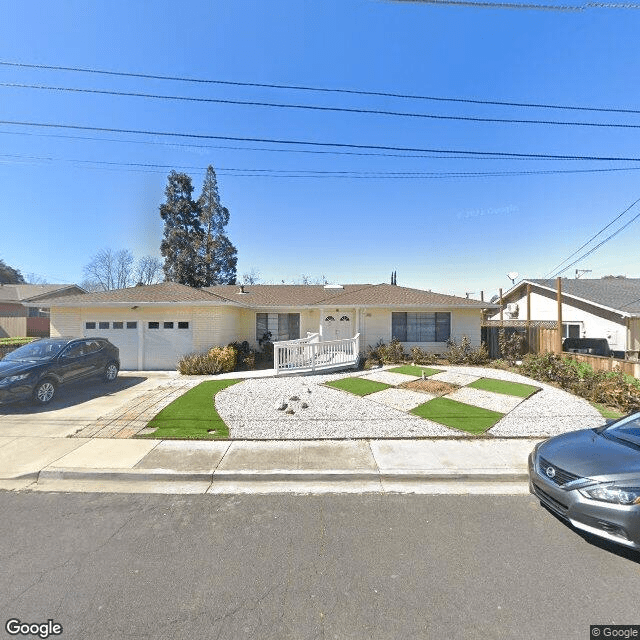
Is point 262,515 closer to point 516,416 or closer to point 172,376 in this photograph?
point 516,416

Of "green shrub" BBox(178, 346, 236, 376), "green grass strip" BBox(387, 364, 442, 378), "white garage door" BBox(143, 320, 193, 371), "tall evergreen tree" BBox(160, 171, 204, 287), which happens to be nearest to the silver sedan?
"green grass strip" BBox(387, 364, 442, 378)

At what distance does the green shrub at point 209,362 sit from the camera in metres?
11.8

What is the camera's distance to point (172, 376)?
37.7ft

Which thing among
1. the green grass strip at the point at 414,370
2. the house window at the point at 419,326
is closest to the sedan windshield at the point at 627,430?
the green grass strip at the point at 414,370

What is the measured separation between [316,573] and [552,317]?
70.8ft

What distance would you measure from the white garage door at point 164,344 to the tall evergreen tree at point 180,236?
17356mm

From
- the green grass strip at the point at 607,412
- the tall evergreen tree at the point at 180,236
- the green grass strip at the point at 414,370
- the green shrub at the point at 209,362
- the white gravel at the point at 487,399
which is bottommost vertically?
the green grass strip at the point at 607,412

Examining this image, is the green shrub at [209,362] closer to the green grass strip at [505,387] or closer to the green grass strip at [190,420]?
the green grass strip at [190,420]

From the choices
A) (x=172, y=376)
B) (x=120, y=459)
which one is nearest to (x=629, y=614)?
(x=120, y=459)

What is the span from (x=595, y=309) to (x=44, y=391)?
22542 millimetres

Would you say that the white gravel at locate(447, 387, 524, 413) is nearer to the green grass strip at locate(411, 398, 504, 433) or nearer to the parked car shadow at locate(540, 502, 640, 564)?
the green grass strip at locate(411, 398, 504, 433)

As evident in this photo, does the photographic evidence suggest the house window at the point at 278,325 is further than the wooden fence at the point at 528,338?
Yes

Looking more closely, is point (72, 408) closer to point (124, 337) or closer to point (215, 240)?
point (124, 337)

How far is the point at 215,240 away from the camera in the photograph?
31031 millimetres
